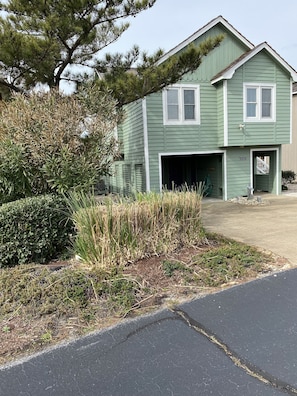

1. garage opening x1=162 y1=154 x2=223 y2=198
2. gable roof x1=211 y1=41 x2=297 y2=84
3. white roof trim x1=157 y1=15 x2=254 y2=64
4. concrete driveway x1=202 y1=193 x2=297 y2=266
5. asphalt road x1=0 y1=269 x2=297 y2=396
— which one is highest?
white roof trim x1=157 y1=15 x2=254 y2=64

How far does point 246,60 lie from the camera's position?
11.6 metres

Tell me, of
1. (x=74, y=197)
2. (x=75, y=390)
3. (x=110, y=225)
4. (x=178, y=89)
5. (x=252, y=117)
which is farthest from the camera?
(x=252, y=117)

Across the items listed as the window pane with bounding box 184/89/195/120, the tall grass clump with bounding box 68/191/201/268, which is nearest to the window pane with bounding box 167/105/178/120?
the window pane with bounding box 184/89/195/120

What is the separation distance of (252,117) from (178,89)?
3.18 m

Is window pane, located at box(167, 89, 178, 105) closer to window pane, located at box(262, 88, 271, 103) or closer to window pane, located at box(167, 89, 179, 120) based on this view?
window pane, located at box(167, 89, 179, 120)

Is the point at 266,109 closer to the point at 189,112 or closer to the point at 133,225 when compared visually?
the point at 189,112

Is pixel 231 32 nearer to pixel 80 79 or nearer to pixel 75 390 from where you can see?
pixel 80 79

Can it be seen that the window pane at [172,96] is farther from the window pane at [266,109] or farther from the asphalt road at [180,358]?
the asphalt road at [180,358]

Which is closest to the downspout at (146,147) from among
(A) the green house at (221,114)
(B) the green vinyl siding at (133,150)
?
(A) the green house at (221,114)

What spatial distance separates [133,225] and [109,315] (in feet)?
5.05

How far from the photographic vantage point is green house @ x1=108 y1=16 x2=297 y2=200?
448 inches

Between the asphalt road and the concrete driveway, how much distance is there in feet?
6.19

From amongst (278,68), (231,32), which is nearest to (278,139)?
(278,68)

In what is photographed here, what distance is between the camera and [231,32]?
11914 millimetres
